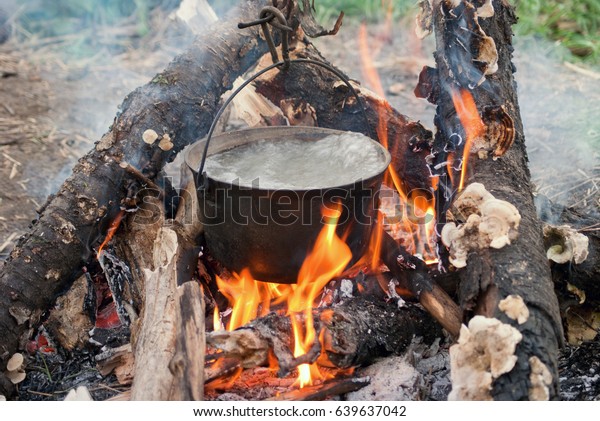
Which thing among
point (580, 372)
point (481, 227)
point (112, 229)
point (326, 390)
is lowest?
point (580, 372)

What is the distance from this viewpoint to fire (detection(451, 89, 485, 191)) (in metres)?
2.78

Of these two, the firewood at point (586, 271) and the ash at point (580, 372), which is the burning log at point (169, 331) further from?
the firewood at point (586, 271)

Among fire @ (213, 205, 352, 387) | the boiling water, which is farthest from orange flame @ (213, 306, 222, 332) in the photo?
the boiling water

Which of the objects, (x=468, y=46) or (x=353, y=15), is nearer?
(x=468, y=46)

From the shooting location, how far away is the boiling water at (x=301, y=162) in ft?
8.71

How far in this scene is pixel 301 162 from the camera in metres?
2.90

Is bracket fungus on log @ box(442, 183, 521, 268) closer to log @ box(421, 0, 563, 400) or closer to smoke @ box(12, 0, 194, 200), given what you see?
log @ box(421, 0, 563, 400)

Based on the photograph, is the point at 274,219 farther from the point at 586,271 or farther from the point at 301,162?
the point at 586,271

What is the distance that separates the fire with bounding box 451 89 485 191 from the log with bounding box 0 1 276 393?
1.31m

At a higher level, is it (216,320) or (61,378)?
(216,320)

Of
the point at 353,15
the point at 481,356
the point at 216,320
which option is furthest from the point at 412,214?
the point at 353,15

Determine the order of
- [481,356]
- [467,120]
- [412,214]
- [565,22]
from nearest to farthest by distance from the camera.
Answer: [481,356] → [467,120] → [412,214] → [565,22]

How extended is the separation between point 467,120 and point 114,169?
5.62ft

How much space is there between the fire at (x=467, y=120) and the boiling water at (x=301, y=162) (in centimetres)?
38
